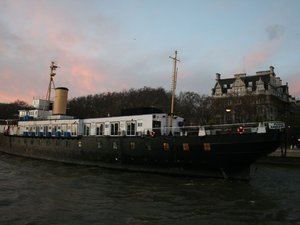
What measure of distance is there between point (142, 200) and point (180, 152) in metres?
8.63

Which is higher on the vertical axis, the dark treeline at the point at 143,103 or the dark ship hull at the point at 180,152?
the dark treeline at the point at 143,103

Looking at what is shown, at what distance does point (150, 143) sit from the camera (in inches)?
1177

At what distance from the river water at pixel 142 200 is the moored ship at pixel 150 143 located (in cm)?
127

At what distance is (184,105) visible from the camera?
86812 mm

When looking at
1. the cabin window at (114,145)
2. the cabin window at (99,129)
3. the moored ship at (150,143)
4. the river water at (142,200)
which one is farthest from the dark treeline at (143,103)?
the river water at (142,200)

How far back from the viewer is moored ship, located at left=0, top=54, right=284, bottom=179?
26125 mm

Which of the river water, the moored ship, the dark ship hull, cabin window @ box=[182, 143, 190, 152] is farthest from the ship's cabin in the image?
the river water

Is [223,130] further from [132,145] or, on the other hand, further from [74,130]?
[74,130]

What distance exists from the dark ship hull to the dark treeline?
134ft

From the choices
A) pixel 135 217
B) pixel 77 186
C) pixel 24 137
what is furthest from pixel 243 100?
pixel 135 217

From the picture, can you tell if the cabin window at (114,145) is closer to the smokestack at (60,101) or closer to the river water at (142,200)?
the river water at (142,200)

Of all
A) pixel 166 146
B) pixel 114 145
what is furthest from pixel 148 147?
pixel 114 145

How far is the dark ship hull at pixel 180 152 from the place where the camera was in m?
25.9

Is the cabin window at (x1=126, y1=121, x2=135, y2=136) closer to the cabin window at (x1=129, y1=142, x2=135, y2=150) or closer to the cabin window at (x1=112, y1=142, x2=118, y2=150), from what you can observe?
the cabin window at (x1=112, y1=142, x2=118, y2=150)
